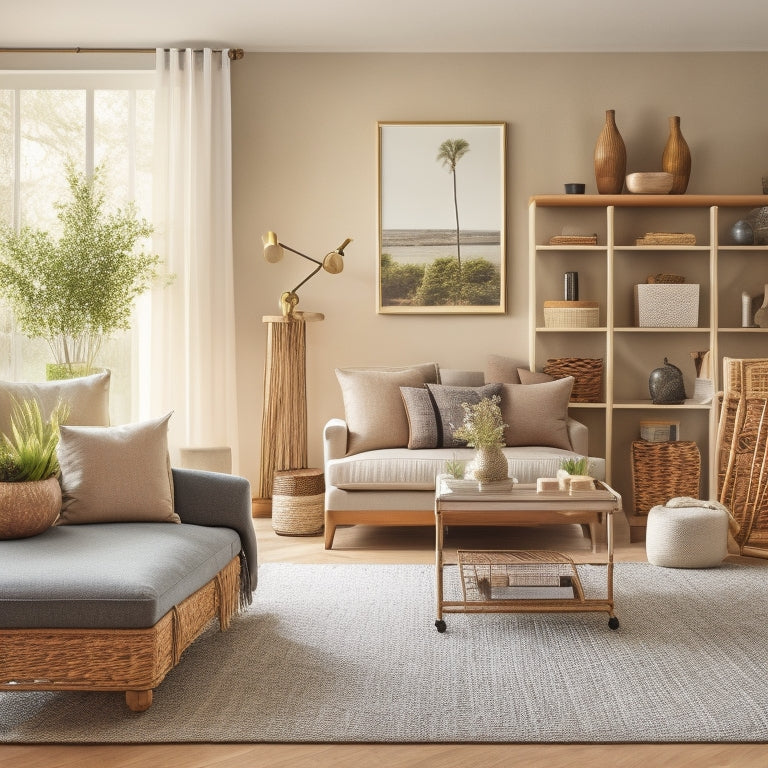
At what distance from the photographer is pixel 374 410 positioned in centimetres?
497

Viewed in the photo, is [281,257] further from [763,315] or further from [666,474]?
[763,315]

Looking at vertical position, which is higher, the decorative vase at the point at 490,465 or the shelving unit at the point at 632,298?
the shelving unit at the point at 632,298

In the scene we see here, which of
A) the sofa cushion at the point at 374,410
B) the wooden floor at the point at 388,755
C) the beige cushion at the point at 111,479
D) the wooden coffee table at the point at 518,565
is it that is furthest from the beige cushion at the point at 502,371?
the wooden floor at the point at 388,755

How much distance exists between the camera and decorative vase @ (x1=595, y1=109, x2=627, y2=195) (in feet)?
17.7

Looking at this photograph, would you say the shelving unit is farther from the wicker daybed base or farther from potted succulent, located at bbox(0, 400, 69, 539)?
the wicker daybed base

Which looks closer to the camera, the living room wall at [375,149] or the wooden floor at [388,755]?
the wooden floor at [388,755]

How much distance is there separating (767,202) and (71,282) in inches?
167

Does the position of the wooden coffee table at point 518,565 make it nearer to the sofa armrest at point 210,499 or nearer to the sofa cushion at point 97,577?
the sofa armrest at point 210,499

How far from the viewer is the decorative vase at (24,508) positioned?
9.39ft

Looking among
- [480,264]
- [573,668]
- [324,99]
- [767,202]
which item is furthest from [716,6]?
[573,668]

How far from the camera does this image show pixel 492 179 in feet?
18.6

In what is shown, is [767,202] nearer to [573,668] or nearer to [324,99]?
[324,99]

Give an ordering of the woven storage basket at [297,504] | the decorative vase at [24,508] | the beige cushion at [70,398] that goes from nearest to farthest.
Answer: the decorative vase at [24,508] < the beige cushion at [70,398] < the woven storage basket at [297,504]

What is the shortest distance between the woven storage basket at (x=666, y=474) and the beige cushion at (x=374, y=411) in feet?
4.79
